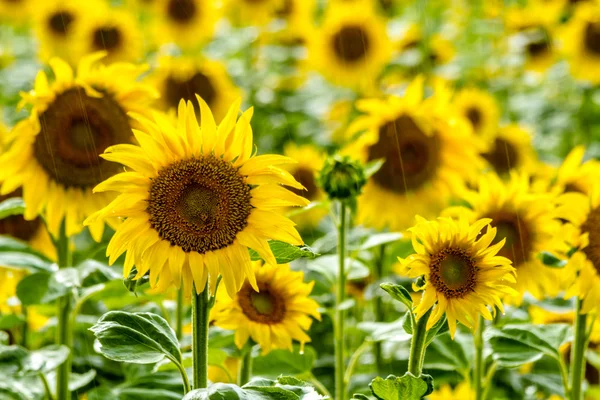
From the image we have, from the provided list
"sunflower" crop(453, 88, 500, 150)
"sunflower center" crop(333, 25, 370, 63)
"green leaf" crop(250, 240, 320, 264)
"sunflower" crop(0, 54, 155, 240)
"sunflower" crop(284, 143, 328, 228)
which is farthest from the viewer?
"sunflower center" crop(333, 25, 370, 63)

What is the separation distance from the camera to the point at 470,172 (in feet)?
9.61

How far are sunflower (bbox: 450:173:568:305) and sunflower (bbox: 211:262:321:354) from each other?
1.53ft

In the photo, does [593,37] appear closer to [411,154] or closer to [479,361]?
[411,154]

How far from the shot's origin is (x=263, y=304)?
1827mm

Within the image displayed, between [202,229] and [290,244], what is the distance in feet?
0.47

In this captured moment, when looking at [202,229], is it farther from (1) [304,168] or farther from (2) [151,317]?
(1) [304,168]

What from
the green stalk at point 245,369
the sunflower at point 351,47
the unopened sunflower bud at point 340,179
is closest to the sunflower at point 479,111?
the sunflower at point 351,47

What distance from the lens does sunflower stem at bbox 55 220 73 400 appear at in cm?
198

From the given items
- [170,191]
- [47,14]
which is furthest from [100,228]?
[47,14]

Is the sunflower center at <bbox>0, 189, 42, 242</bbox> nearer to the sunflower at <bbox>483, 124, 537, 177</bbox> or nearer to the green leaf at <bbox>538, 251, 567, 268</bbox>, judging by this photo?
the green leaf at <bbox>538, 251, 567, 268</bbox>

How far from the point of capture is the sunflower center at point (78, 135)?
2.20 m

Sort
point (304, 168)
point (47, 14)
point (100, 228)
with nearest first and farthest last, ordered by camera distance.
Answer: point (100, 228) → point (304, 168) → point (47, 14)

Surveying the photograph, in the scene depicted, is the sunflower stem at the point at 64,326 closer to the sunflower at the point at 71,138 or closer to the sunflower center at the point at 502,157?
the sunflower at the point at 71,138

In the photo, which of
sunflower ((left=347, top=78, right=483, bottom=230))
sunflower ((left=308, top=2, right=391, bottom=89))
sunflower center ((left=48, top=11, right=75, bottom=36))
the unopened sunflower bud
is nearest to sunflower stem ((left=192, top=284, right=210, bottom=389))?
the unopened sunflower bud
